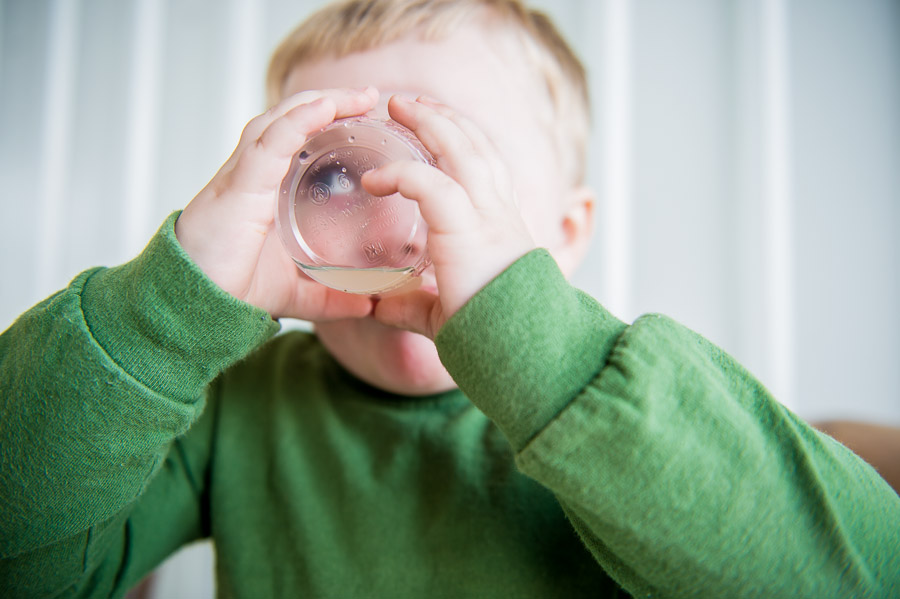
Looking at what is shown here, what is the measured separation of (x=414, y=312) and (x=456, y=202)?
0.46ft

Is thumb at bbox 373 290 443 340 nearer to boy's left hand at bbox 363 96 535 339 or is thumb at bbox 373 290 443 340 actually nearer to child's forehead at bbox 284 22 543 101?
boy's left hand at bbox 363 96 535 339

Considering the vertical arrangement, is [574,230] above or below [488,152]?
below

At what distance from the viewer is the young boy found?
0.42m

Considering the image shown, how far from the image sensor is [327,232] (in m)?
0.52

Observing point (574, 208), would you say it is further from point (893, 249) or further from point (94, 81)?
point (94, 81)

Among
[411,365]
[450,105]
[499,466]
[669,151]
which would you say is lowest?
[499,466]

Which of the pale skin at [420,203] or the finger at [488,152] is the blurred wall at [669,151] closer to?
the pale skin at [420,203]

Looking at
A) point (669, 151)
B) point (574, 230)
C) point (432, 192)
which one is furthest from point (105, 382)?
point (669, 151)

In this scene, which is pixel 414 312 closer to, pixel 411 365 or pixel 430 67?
pixel 411 365

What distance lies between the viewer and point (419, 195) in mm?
446

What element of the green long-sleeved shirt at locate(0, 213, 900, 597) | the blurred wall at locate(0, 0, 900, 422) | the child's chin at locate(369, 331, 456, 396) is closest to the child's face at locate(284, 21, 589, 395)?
the child's chin at locate(369, 331, 456, 396)

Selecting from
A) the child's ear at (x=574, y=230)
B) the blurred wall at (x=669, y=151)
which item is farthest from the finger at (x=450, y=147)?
the blurred wall at (x=669, y=151)

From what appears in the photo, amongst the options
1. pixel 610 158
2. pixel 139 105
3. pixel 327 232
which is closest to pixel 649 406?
pixel 327 232

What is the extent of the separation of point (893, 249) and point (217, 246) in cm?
124
